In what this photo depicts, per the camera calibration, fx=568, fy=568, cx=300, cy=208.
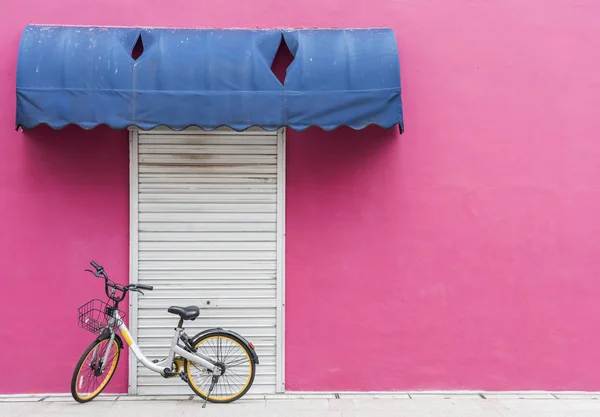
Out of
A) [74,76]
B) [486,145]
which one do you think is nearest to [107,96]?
[74,76]

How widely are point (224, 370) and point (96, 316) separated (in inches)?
61.1

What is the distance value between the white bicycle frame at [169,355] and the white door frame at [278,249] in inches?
14.2

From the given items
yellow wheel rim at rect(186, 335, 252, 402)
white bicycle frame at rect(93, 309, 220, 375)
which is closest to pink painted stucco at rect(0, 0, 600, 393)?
yellow wheel rim at rect(186, 335, 252, 402)

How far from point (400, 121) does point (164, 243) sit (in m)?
2.83

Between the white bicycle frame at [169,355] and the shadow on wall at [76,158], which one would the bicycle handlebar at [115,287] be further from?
the shadow on wall at [76,158]

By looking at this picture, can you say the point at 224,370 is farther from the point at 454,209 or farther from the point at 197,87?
the point at 454,209

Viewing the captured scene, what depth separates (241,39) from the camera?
230 inches

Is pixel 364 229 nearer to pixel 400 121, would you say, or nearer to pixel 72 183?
pixel 400 121

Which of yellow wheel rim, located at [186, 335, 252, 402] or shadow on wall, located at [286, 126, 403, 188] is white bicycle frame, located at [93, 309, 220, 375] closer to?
yellow wheel rim, located at [186, 335, 252, 402]

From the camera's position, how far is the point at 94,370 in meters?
5.71

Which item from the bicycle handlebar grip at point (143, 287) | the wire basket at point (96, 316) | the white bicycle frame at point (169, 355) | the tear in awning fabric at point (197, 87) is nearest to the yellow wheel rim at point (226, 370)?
the white bicycle frame at point (169, 355)

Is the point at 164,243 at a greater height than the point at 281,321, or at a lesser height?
greater

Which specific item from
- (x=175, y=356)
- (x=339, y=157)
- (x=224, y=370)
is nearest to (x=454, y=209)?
(x=339, y=157)

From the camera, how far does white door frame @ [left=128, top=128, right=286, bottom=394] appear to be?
6.15 m
